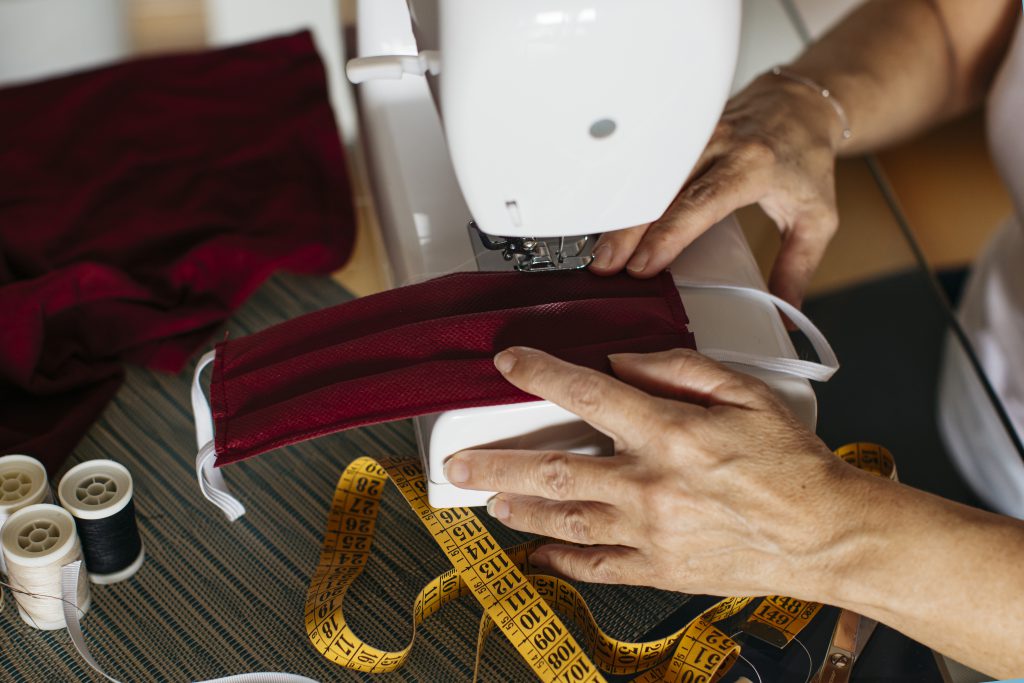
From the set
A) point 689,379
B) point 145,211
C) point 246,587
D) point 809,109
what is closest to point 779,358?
point 689,379

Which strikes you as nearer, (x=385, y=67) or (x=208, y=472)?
(x=385, y=67)

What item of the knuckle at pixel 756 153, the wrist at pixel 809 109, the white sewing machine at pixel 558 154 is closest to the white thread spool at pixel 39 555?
the white sewing machine at pixel 558 154

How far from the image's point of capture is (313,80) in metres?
2.03

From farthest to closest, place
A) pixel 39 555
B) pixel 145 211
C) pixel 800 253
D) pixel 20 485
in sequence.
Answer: pixel 145 211, pixel 800 253, pixel 20 485, pixel 39 555

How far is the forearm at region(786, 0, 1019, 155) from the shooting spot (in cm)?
172

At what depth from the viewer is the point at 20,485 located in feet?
4.13

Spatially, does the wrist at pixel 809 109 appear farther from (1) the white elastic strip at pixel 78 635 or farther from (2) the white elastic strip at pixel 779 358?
(1) the white elastic strip at pixel 78 635

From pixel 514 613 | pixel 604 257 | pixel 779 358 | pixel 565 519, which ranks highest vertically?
pixel 604 257

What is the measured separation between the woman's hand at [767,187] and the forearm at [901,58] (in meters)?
0.10

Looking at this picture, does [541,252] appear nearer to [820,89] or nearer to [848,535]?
[848,535]

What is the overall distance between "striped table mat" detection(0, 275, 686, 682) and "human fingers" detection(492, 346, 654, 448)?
0.91 feet

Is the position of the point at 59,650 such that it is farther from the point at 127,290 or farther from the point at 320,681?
the point at 127,290

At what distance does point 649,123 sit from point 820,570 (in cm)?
53

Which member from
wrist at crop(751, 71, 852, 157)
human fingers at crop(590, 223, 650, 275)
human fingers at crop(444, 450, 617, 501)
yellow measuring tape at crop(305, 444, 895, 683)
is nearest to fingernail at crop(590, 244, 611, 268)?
human fingers at crop(590, 223, 650, 275)
